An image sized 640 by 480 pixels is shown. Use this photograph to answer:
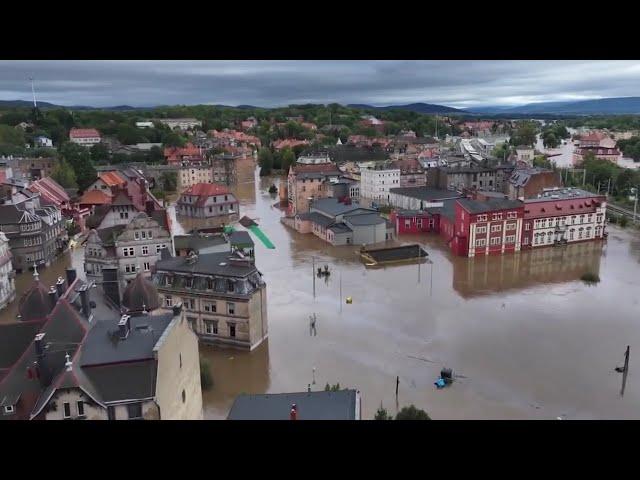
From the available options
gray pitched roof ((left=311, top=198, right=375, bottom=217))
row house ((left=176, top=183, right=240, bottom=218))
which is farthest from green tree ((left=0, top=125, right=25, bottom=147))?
gray pitched roof ((left=311, top=198, right=375, bottom=217))

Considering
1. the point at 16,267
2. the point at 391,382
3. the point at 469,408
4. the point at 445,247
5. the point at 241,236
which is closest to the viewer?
the point at 469,408

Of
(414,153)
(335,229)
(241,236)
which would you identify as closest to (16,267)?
(241,236)

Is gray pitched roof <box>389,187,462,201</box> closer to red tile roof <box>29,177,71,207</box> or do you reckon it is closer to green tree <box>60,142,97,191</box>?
red tile roof <box>29,177,71,207</box>

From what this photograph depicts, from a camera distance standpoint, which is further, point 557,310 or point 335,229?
point 335,229

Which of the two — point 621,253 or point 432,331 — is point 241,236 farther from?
point 621,253

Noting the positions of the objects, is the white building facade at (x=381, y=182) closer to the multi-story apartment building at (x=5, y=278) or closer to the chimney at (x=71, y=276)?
the multi-story apartment building at (x=5, y=278)

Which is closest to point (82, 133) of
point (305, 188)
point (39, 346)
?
point (305, 188)
